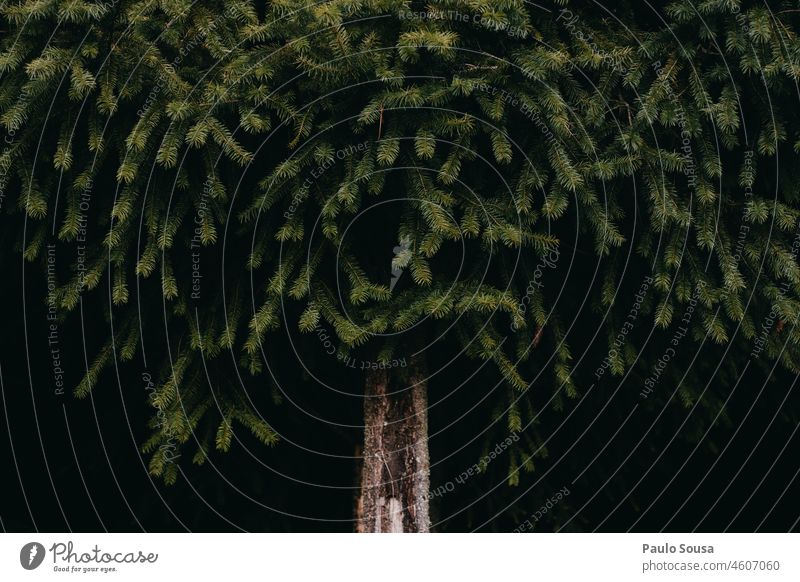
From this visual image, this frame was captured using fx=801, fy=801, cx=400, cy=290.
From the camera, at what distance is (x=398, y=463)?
4.62 metres

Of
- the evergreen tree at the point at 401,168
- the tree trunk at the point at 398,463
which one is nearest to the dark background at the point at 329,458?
the tree trunk at the point at 398,463

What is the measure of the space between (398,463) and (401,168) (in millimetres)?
1774

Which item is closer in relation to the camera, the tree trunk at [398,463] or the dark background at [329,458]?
the tree trunk at [398,463]

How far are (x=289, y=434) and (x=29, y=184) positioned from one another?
8.46 feet

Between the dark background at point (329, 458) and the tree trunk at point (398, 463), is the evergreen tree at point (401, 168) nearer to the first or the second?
the tree trunk at point (398, 463)

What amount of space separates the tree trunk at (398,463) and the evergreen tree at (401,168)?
0.87ft

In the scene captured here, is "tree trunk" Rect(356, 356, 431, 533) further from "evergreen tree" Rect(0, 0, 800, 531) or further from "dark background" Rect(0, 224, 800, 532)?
"dark background" Rect(0, 224, 800, 532)

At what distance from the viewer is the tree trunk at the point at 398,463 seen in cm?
461

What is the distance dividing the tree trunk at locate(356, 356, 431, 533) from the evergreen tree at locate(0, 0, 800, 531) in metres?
0.26

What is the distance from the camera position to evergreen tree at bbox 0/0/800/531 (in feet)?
12.0
